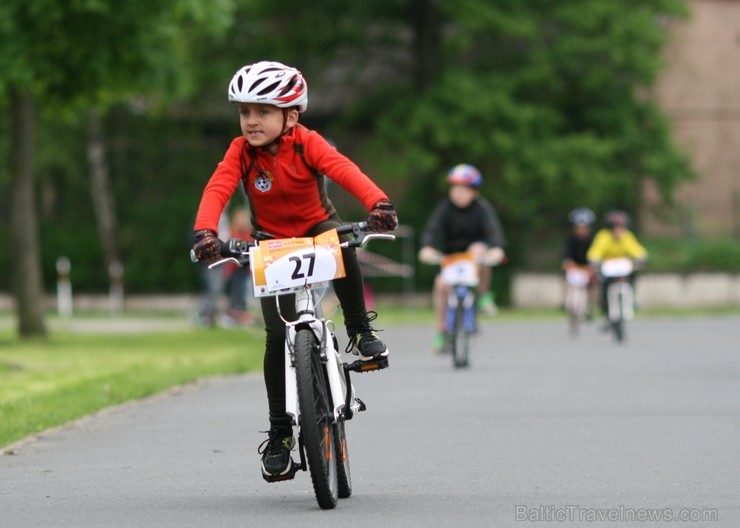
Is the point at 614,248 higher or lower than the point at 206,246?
lower

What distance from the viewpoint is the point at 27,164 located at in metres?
22.8

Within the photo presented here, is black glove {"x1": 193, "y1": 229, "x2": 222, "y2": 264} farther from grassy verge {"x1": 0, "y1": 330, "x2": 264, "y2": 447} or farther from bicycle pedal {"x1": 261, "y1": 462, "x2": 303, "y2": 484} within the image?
grassy verge {"x1": 0, "y1": 330, "x2": 264, "y2": 447}

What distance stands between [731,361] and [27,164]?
33.1ft

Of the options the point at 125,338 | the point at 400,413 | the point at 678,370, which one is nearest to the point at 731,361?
the point at 678,370

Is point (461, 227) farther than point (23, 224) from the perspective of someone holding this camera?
No

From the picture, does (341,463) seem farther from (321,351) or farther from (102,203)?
(102,203)

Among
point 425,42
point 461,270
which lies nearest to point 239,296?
point 461,270

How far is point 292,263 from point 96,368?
9.83 metres

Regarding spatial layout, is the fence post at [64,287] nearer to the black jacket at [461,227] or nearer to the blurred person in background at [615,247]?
the blurred person in background at [615,247]

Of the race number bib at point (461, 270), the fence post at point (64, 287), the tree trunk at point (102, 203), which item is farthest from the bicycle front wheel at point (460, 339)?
the tree trunk at point (102, 203)

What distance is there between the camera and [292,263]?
745 centimetres

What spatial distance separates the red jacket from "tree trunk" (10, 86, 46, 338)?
15.2 metres

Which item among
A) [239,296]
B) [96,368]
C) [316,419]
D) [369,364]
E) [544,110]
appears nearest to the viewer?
[316,419]

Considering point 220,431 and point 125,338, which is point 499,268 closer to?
point 125,338
